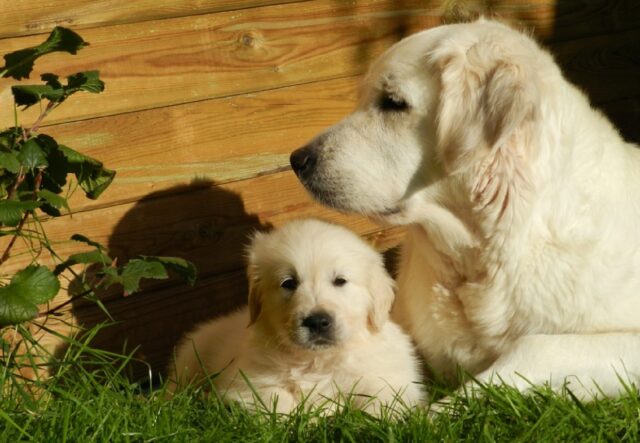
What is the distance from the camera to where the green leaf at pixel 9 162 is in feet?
8.47

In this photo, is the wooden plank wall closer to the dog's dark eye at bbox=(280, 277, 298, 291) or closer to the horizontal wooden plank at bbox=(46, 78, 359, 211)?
the horizontal wooden plank at bbox=(46, 78, 359, 211)

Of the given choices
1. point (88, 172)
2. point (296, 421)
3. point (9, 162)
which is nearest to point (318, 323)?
point (296, 421)

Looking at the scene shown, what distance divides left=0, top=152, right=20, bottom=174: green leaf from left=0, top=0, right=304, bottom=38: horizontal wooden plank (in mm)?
842

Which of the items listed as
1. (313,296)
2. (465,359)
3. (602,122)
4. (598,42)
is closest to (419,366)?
(465,359)

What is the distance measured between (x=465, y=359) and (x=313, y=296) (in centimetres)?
56

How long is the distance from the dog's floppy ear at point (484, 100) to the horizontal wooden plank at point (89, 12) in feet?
3.73

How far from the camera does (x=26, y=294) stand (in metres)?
2.52

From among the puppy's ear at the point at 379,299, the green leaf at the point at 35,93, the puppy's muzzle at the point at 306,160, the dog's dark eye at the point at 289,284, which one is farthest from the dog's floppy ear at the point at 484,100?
the green leaf at the point at 35,93

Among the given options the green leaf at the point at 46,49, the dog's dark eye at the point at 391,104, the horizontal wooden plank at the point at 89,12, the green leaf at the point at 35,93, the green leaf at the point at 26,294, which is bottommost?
the green leaf at the point at 26,294

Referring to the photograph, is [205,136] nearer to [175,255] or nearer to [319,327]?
[175,255]

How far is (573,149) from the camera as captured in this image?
303cm

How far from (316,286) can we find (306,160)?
42 centimetres

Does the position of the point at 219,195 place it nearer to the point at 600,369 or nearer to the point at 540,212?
the point at 540,212

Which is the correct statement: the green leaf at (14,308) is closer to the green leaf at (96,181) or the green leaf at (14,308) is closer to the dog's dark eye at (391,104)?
the green leaf at (96,181)
